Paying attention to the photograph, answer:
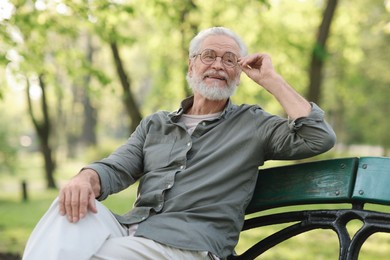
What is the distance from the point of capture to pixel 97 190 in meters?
3.17

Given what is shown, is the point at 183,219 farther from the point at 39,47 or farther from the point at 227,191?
the point at 39,47

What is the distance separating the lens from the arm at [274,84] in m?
3.03

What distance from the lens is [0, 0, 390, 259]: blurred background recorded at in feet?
26.1

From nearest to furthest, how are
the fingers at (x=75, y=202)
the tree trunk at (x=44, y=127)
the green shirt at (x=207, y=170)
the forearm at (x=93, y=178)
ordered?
the fingers at (x=75, y=202) < the green shirt at (x=207, y=170) < the forearm at (x=93, y=178) < the tree trunk at (x=44, y=127)

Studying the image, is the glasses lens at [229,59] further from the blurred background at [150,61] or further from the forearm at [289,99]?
the blurred background at [150,61]

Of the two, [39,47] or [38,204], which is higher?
[39,47]

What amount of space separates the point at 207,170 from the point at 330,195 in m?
0.63

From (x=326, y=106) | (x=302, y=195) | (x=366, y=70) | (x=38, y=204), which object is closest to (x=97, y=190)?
(x=302, y=195)

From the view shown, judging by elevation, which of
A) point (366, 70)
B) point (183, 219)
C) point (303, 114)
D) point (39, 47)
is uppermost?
point (366, 70)

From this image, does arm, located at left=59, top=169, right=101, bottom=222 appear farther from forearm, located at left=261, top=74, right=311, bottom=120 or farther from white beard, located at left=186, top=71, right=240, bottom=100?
forearm, located at left=261, top=74, right=311, bottom=120

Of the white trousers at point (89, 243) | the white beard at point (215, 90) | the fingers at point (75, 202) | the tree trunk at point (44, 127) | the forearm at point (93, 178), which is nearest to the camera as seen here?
the white trousers at point (89, 243)

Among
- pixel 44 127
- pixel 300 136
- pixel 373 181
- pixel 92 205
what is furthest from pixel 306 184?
pixel 44 127

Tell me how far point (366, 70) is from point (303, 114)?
26.1 meters

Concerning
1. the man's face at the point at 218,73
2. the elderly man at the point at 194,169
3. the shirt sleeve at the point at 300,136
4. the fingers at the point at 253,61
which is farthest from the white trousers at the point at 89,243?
the fingers at the point at 253,61
